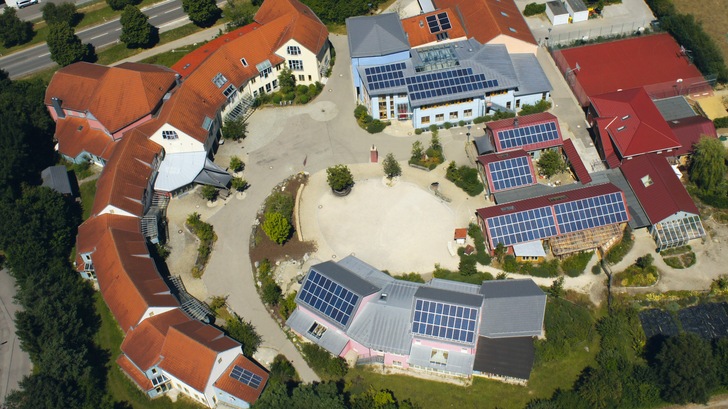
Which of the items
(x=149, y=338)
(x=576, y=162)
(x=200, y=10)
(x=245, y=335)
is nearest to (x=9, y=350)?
(x=149, y=338)

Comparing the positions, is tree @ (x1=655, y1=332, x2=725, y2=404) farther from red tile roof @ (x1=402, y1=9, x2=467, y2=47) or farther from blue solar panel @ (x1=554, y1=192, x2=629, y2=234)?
red tile roof @ (x1=402, y1=9, x2=467, y2=47)

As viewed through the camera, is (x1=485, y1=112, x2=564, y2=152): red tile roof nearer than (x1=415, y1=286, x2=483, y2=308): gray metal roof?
No

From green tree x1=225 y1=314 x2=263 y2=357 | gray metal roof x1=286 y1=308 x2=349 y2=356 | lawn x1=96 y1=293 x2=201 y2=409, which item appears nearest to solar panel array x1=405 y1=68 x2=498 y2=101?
gray metal roof x1=286 y1=308 x2=349 y2=356

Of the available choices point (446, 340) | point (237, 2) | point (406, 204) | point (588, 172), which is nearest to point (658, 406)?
point (446, 340)

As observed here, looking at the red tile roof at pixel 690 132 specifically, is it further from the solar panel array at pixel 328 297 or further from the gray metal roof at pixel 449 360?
the solar panel array at pixel 328 297

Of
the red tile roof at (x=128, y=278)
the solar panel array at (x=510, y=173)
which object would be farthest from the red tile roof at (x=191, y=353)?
the solar panel array at (x=510, y=173)

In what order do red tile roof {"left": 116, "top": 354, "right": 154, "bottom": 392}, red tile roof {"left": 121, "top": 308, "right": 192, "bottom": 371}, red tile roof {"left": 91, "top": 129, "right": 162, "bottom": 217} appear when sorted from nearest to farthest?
1. red tile roof {"left": 121, "top": 308, "right": 192, "bottom": 371}
2. red tile roof {"left": 116, "top": 354, "right": 154, "bottom": 392}
3. red tile roof {"left": 91, "top": 129, "right": 162, "bottom": 217}
